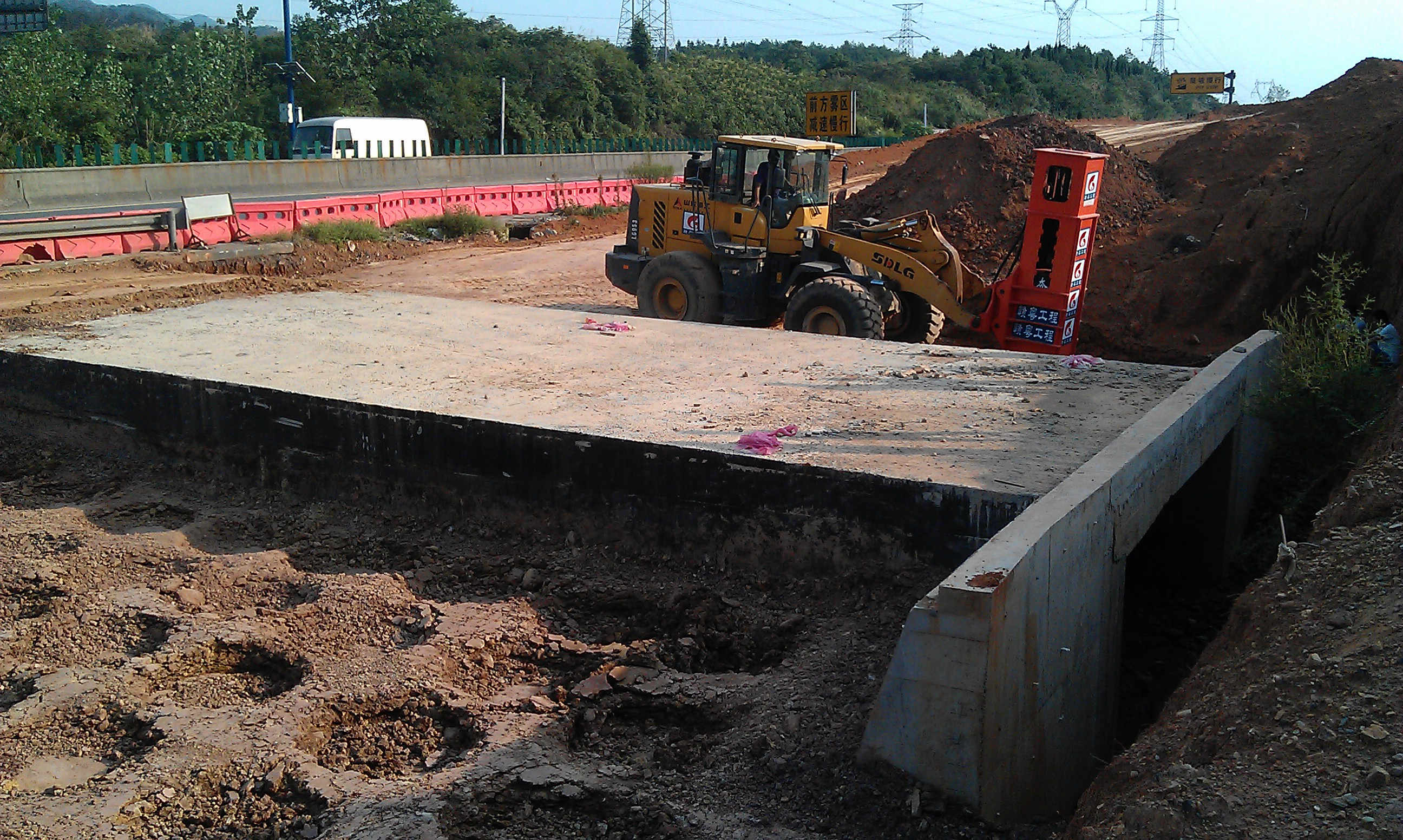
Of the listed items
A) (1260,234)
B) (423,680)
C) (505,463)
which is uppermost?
(1260,234)

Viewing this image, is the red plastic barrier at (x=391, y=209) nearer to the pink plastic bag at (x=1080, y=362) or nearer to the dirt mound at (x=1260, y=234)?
the dirt mound at (x=1260, y=234)

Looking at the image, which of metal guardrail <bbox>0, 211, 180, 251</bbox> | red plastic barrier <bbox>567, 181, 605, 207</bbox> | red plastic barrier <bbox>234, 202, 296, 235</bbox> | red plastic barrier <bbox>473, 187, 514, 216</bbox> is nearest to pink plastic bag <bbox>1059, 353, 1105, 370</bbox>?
metal guardrail <bbox>0, 211, 180, 251</bbox>

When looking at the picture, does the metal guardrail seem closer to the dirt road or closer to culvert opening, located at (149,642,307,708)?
the dirt road

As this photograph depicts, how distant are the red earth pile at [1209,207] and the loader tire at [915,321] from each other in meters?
2.47

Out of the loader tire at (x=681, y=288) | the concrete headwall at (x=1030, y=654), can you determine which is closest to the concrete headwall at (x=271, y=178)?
the loader tire at (x=681, y=288)

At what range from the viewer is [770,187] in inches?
513

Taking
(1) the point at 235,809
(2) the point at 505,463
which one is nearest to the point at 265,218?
(2) the point at 505,463

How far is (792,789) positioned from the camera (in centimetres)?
474

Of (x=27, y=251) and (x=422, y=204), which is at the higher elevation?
(x=422, y=204)

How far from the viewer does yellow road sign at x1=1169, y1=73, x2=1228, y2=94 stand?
6738 centimetres

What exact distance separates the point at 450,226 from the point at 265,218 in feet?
13.2

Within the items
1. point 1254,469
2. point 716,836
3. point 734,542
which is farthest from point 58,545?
point 1254,469

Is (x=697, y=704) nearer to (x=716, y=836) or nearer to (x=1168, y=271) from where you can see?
(x=716, y=836)

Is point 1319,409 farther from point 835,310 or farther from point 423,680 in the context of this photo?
point 423,680
